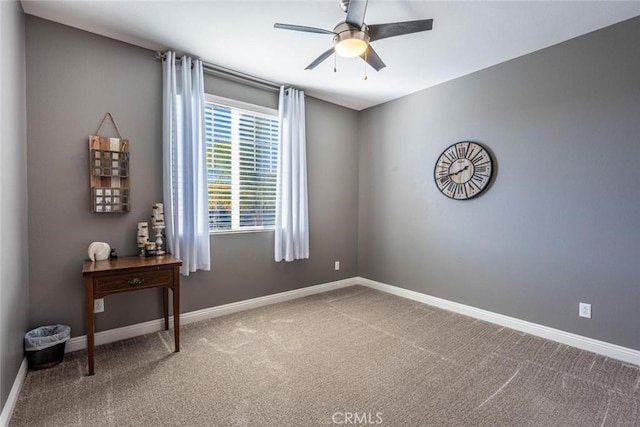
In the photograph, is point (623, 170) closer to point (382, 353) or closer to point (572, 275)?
point (572, 275)

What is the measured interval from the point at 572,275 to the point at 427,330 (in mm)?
1336

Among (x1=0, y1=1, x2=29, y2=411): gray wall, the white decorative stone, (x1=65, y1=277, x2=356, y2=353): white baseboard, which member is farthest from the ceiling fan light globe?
(x1=65, y1=277, x2=356, y2=353): white baseboard

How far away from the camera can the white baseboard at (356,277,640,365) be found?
2369 millimetres

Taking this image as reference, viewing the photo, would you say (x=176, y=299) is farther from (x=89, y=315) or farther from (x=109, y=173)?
(x=109, y=173)

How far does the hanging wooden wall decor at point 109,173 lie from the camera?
2486 millimetres

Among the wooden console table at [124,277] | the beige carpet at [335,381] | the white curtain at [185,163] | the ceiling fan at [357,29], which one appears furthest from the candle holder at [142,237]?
the ceiling fan at [357,29]

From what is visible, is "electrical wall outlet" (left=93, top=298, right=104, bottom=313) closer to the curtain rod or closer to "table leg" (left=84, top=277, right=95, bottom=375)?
"table leg" (left=84, top=277, right=95, bottom=375)

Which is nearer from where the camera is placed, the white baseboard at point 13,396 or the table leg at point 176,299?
the white baseboard at point 13,396

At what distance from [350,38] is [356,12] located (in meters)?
0.15

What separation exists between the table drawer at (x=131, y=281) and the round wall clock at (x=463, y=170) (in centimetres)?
299

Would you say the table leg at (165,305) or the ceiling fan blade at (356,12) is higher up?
the ceiling fan blade at (356,12)

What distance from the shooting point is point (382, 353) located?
2.46 meters

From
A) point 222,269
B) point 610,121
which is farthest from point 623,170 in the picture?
point 222,269

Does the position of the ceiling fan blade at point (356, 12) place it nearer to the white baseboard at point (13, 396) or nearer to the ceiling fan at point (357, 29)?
the ceiling fan at point (357, 29)
